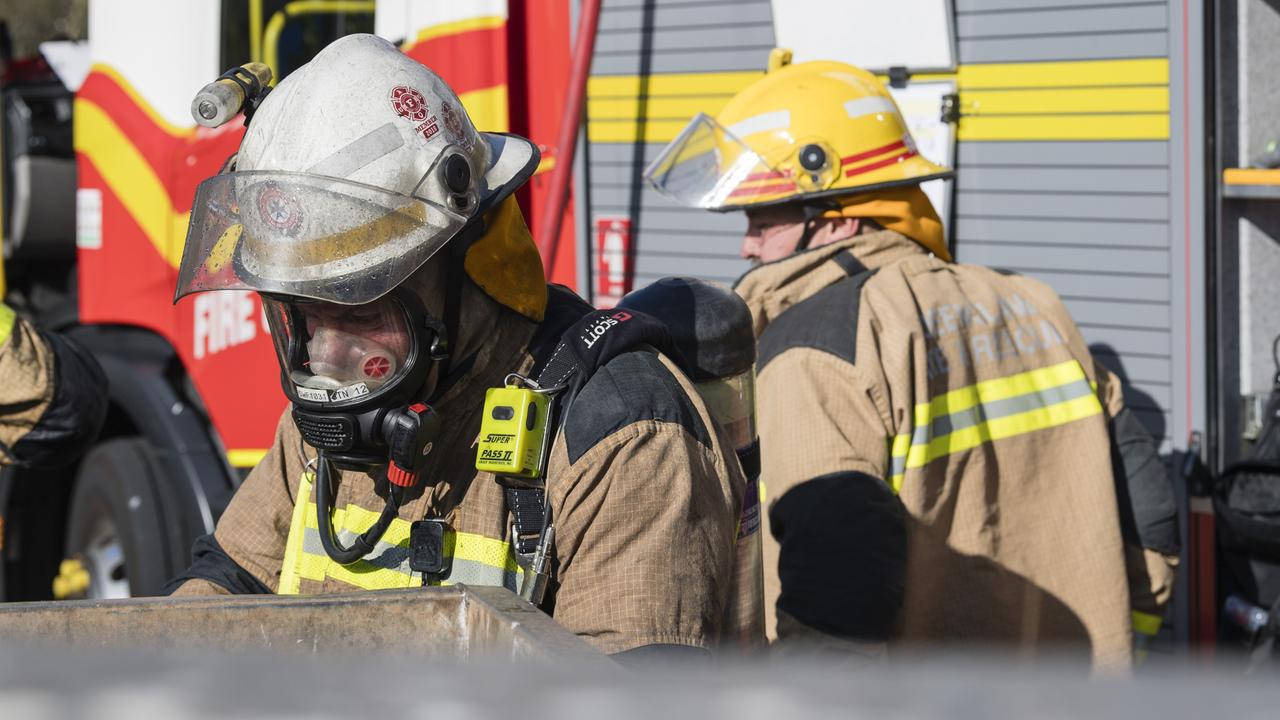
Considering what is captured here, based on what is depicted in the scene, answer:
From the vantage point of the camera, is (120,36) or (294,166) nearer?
(294,166)

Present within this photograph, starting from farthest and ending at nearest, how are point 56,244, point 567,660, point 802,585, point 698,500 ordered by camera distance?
point 56,244
point 802,585
point 698,500
point 567,660

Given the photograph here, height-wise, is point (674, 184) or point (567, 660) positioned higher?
point (674, 184)

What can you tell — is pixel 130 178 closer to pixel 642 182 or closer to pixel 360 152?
pixel 642 182

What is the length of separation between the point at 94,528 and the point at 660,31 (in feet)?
8.70

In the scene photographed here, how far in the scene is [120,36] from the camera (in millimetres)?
4496

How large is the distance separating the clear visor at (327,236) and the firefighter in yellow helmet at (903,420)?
3.09 feet

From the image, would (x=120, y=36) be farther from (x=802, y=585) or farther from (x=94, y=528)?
(x=802, y=585)

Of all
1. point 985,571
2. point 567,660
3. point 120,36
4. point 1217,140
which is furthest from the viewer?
point 120,36

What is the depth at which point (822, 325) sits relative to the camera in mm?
Result: 2586

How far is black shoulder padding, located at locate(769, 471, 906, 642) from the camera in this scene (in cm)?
236

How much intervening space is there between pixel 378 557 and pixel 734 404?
1.86ft

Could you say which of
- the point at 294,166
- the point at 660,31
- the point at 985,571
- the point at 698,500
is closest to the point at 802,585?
the point at 985,571

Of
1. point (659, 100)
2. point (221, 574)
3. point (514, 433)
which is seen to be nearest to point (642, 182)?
point (659, 100)

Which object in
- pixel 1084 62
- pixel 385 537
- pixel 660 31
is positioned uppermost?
pixel 660 31
